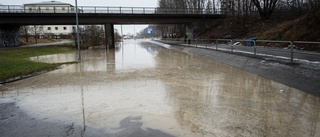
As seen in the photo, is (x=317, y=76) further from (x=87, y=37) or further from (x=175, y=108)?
(x=87, y=37)

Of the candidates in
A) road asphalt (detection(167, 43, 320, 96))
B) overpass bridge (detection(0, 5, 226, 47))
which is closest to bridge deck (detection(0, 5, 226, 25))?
overpass bridge (detection(0, 5, 226, 47))

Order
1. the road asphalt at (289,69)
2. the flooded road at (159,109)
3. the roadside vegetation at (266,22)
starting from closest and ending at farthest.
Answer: the flooded road at (159,109), the road asphalt at (289,69), the roadside vegetation at (266,22)

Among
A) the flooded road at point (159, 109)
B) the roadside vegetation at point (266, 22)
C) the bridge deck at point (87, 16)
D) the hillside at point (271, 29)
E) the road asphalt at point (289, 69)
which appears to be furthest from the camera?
the bridge deck at point (87, 16)

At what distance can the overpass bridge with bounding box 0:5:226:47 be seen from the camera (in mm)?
39438

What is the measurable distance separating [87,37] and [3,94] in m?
40.4

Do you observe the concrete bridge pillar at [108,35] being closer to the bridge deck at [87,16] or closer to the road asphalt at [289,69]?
the bridge deck at [87,16]

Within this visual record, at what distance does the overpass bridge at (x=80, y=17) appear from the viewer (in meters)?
39.4

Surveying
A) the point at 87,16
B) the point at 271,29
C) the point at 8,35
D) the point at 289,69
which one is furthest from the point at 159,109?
the point at 8,35

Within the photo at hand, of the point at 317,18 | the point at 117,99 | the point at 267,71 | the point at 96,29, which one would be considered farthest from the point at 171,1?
the point at 117,99

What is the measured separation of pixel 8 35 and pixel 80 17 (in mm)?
16048

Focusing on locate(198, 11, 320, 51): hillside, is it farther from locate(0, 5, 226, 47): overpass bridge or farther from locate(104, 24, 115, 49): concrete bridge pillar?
locate(104, 24, 115, 49): concrete bridge pillar

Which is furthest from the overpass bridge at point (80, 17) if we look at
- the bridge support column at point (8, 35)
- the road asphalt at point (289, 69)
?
the road asphalt at point (289, 69)

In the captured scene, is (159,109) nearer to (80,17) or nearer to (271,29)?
(271,29)

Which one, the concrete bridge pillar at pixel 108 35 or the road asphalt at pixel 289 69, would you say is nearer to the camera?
the road asphalt at pixel 289 69
